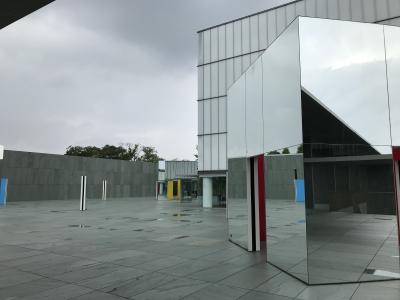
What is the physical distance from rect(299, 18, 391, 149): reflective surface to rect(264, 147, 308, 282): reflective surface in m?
1.64

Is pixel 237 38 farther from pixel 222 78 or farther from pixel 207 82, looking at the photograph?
pixel 207 82

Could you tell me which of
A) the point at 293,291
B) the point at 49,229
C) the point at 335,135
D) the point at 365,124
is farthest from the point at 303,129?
the point at 49,229

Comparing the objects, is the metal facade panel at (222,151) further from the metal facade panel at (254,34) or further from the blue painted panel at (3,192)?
the blue painted panel at (3,192)

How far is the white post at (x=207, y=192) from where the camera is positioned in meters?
32.3

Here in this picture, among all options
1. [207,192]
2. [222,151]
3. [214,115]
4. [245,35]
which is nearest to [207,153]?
[222,151]

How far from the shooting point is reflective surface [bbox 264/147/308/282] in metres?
7.10

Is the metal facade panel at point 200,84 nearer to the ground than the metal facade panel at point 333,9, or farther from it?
nearer to the ground

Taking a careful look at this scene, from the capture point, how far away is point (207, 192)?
32.5 metres

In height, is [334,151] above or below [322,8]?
below

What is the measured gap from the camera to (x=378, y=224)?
8367 mm

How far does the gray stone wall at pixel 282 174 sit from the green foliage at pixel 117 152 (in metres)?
80.7

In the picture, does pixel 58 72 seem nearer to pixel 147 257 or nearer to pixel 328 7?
pixel 328 7

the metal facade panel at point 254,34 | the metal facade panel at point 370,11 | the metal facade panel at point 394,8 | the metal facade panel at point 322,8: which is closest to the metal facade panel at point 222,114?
the metal facade panel at point 254,34

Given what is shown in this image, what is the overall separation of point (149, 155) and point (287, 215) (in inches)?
3461
